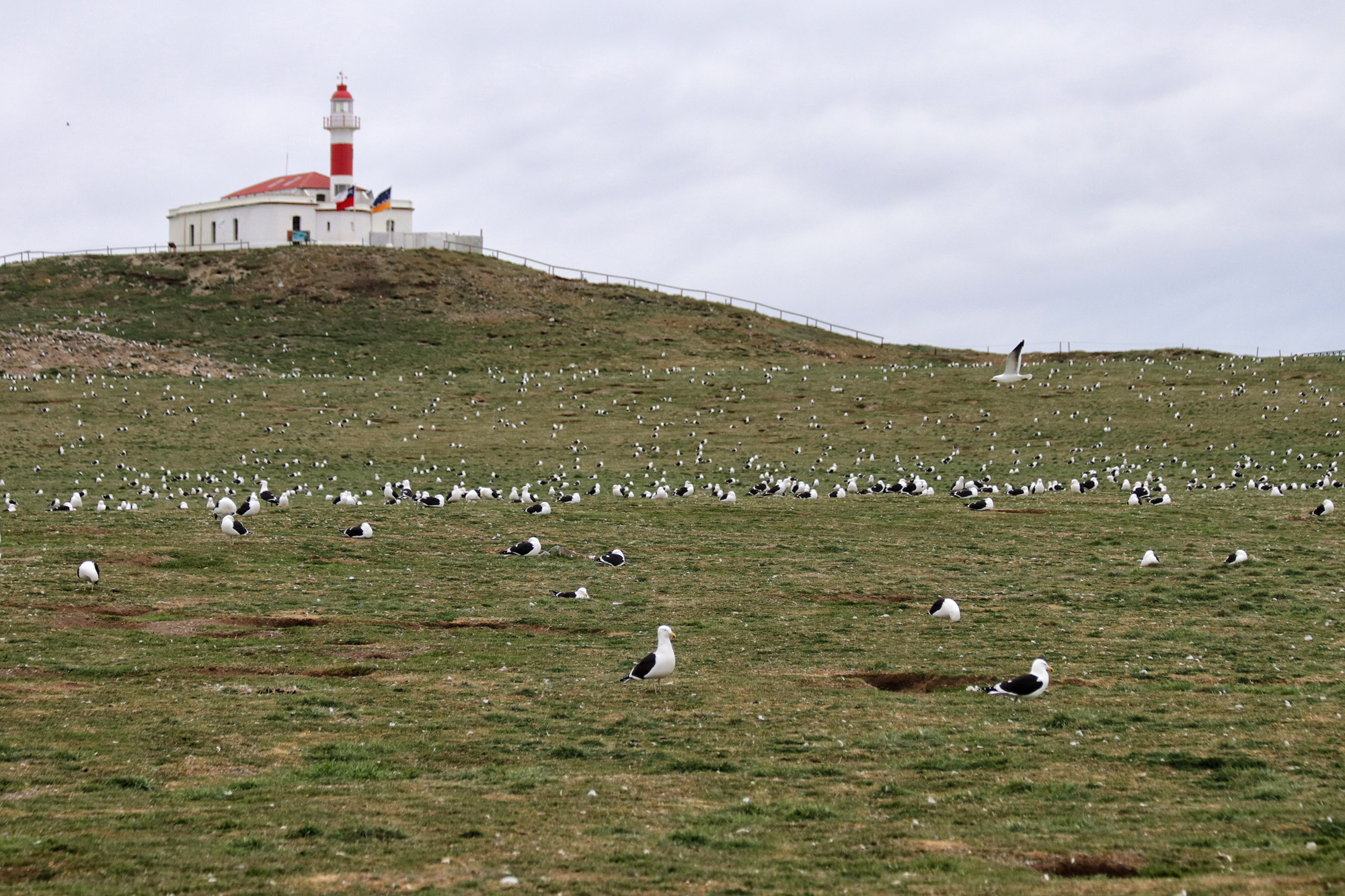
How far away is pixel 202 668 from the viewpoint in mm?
18859

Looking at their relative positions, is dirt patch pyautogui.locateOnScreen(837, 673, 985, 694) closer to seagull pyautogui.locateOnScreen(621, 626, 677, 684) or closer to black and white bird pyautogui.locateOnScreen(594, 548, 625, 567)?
seagull pyautogui.locateOnScreen(621, 626, 677, 684)

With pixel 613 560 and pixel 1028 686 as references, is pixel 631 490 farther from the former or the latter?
pixel 1028 686

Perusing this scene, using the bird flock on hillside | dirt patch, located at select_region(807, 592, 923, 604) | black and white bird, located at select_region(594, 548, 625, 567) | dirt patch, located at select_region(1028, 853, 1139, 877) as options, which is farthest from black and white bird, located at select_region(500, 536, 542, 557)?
dirt patch, located at select_region(1028, 853, 1139, 877)

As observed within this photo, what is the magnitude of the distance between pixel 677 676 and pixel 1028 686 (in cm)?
483

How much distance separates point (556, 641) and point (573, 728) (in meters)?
5.98

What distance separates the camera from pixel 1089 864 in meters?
10.4

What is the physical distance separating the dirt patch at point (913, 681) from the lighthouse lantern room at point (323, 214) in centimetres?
10333

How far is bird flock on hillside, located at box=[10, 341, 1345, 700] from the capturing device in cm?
3709

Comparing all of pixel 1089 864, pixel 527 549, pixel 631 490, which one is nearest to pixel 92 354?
pixel 631 490

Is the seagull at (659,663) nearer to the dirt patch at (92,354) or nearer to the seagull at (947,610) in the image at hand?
the seagull at (947,610)

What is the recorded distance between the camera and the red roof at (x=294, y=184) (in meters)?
121

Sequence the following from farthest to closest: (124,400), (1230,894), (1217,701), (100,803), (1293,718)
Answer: (124,400) < (1217,701) < (1293,718) < (100,803) < (1230,894)

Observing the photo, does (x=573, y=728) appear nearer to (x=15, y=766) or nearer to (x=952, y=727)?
(x=952, y=727)

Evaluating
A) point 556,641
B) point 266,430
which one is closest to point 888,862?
point 556,641
